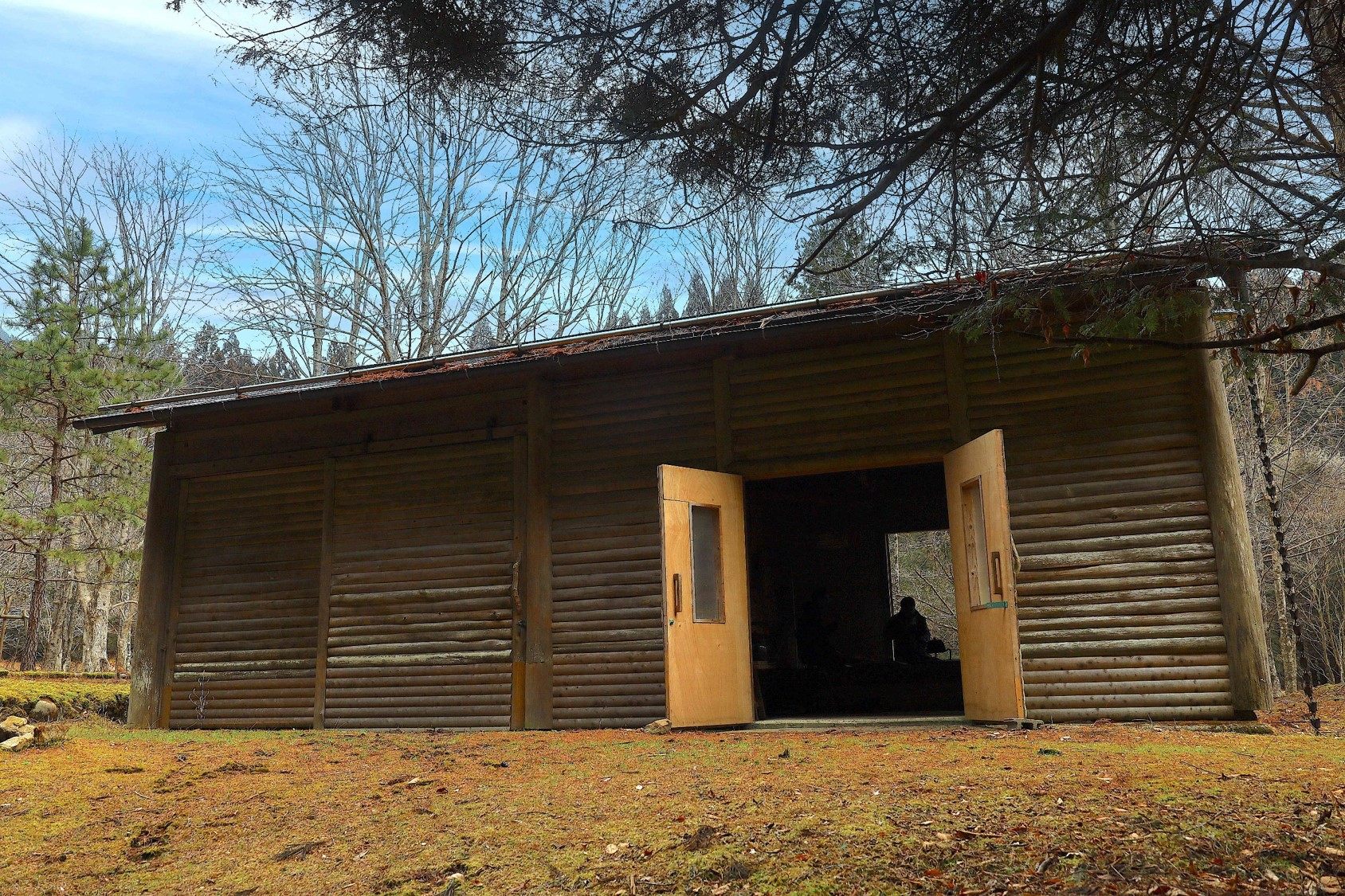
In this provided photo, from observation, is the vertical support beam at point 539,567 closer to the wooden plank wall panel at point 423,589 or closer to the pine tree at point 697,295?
the wooden plank wall panel at point 423,589

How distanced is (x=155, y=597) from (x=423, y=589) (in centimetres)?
300

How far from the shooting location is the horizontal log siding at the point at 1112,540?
292 inches

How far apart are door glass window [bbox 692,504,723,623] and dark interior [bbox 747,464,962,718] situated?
2.28 meters

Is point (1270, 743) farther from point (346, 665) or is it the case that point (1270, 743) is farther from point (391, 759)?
point (346, 665)

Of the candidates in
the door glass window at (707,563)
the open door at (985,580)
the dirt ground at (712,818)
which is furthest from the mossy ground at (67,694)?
the open door at (985,580)

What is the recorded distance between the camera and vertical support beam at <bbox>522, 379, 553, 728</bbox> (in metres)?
8.95

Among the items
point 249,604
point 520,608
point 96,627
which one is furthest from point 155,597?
point 96,627

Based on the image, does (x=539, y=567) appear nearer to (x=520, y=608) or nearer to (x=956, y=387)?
(x=520, y=608)

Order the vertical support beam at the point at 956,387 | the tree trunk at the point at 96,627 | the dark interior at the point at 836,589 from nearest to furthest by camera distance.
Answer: the vertical support beam at the point at 956,387
the dark interior at the point at 836,589
the tree trunk at the point at 96,627

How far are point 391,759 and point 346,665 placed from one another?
3302 mm

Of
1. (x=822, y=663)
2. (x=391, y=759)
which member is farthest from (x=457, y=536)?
(x=822, y=663)

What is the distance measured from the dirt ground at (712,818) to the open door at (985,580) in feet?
2.15

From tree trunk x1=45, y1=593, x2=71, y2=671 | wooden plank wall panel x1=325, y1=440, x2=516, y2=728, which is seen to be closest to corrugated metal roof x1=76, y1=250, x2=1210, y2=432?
wooden plank wall panel x1=325, y1=440, x2=516, y2=728

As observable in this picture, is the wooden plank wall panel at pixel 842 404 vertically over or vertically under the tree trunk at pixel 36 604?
over
